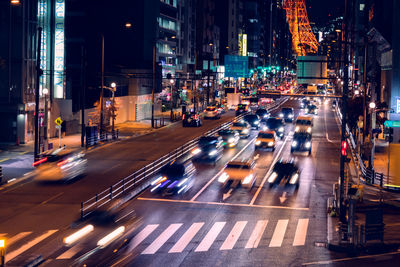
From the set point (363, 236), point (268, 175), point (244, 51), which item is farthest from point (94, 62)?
point (244, 51)

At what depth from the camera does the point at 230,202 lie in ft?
89.9

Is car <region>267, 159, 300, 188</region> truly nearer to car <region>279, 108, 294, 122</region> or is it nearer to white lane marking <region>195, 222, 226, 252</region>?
white lane marking <region>195, 222, 226, 252</region>

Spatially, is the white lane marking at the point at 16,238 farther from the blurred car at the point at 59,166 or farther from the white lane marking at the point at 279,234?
the blurred car at the point at 59,166

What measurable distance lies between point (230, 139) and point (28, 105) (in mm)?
17680

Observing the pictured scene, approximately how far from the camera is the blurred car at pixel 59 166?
33.6 metres

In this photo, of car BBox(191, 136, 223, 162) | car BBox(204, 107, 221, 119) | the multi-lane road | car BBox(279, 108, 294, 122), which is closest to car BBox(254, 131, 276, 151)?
car BBox(191, 136, 223, 162)

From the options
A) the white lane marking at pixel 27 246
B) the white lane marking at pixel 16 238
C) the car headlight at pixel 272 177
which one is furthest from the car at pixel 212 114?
the white lane marking at pixel 16 238

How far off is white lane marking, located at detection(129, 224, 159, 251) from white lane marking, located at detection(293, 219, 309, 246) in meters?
5.50

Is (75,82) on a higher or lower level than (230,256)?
higher

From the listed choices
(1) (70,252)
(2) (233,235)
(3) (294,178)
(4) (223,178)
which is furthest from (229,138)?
(1) (70,252)

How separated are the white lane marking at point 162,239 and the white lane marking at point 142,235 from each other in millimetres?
516

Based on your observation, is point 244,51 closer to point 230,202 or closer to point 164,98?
point 164,98

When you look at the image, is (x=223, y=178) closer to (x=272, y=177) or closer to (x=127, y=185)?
(x=272, y=177)

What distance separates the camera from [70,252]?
1894cm
